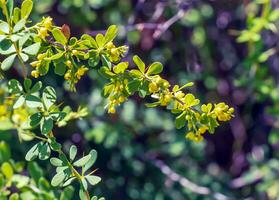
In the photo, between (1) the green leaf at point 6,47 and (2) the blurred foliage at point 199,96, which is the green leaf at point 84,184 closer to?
(1) the green leaf at point 6,47

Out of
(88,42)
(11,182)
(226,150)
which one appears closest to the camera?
(88,42)

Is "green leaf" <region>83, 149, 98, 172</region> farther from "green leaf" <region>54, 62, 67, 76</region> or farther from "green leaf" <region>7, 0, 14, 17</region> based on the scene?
"green leaf" <region>7, 0, 14, 17</region>

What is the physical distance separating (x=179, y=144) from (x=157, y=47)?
44cm

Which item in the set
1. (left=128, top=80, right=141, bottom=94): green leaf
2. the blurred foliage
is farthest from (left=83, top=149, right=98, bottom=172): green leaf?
the blurred foliage

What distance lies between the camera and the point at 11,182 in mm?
1562

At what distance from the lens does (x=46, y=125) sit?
1169mm

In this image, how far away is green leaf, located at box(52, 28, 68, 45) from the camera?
112 centimetres

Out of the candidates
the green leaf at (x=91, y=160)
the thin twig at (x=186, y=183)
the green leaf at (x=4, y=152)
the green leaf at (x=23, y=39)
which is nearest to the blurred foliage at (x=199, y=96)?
the thin twig at (x=186, y=183)

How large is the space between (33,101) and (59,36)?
14 cm

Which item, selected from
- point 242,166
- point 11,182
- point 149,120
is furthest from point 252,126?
point 11,182

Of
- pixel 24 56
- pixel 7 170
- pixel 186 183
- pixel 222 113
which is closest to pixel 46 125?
pixel 24 56

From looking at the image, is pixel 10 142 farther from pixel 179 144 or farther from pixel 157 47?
pixel 157 47

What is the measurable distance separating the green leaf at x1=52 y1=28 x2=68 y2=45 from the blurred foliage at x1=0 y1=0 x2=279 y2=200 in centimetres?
81

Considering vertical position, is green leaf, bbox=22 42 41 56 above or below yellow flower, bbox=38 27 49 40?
below
